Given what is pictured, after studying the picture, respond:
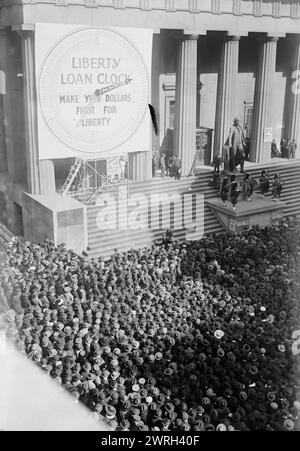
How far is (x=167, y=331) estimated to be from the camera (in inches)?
563

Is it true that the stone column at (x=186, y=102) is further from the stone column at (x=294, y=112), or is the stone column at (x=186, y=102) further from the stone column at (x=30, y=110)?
the stone column at (x=294, y=112)

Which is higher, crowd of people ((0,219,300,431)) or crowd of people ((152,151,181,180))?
crowd of people ((152,151,181,180))

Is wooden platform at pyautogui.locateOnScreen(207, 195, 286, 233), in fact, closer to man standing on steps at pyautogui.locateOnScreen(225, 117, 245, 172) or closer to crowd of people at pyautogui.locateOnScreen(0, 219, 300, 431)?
man standing on steps at pyautogui.locateOnScreen(225, 117, 245, 172)

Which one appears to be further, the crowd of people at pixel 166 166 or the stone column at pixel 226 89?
the stone column at pixel 226 89

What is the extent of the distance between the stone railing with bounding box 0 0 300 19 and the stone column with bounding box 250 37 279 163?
1586 mm

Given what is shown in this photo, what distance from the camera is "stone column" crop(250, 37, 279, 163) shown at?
30.0m

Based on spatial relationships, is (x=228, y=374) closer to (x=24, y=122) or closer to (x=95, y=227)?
(x=95, y=227)

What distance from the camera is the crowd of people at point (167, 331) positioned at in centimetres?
1213

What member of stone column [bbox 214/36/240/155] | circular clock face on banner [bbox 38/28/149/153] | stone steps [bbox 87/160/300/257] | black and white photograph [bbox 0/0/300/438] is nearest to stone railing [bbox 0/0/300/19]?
black and white photograph [bbox 0/0/300/438]

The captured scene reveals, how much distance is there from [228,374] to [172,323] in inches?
88.0

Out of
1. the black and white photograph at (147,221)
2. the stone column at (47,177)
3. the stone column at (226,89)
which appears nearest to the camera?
the black and white photograph at (147,221)

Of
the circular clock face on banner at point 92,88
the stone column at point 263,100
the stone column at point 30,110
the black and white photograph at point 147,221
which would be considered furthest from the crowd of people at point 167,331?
the stone column at point 263,100

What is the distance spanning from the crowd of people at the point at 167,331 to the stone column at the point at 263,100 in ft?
40.0
